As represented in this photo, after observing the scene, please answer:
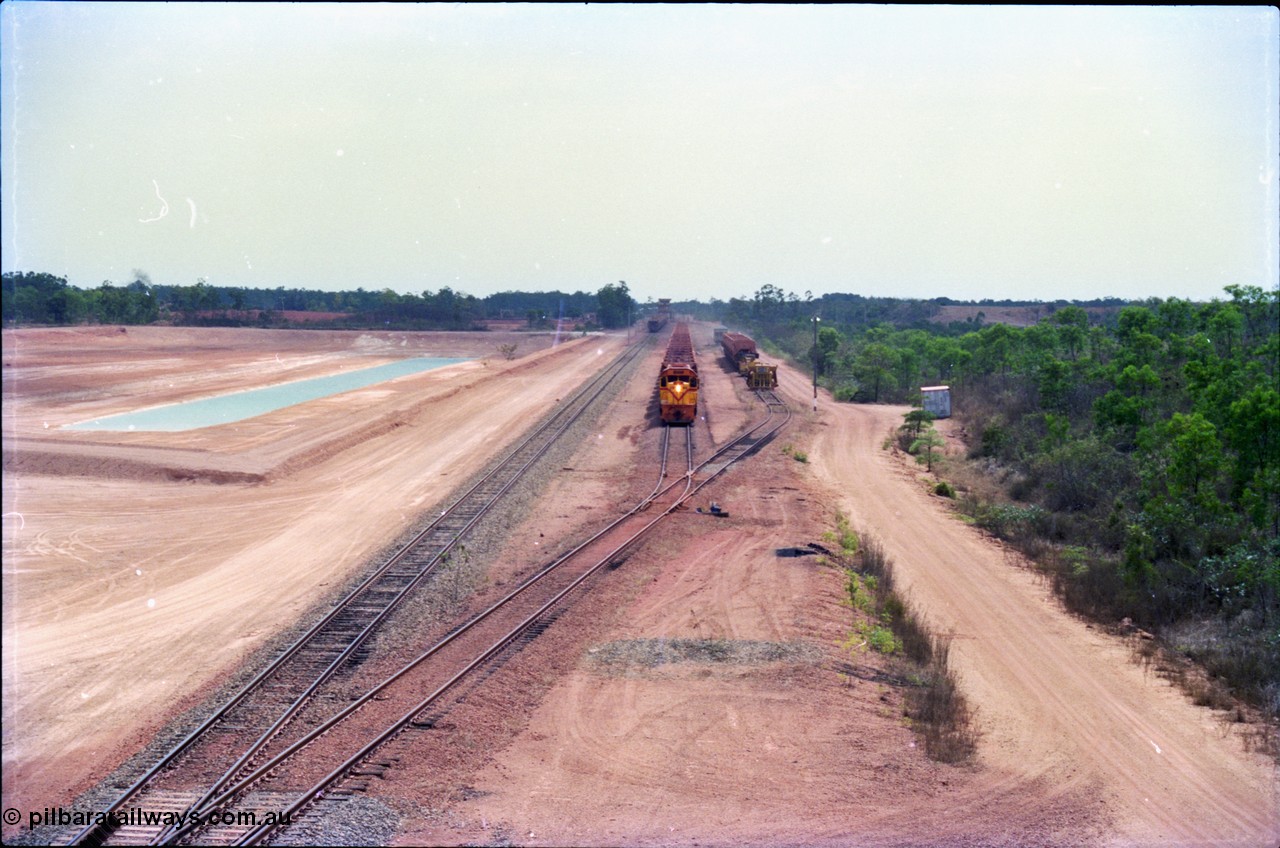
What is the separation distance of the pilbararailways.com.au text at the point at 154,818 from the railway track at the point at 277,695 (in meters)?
0.07

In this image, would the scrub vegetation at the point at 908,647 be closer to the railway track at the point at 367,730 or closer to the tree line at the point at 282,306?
the railway track at the point at 367,730

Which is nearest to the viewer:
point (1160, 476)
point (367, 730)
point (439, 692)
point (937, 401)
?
point (367, 730)

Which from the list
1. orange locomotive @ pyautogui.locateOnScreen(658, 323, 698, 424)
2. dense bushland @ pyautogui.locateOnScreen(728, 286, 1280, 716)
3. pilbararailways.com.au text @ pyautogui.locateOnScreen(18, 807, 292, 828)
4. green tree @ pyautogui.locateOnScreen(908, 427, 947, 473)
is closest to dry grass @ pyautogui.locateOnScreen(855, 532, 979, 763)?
dense bushland @ pyautogui.locateOnScreen(728, 286, 1280, 716)

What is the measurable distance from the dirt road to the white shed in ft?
87.5

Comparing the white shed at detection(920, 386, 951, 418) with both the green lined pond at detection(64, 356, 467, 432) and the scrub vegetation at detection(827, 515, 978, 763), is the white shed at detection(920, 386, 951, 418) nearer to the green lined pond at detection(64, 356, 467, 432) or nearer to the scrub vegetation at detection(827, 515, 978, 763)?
the scrub vegetation at detection(827, 515, 978, 763)

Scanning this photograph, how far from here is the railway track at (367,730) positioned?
9742 millimetres

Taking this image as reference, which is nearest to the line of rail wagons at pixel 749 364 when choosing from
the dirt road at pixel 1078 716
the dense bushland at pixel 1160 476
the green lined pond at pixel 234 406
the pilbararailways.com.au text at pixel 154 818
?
the dense bushland at pixel 1160 476

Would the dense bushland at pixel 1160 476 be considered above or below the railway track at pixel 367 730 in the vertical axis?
above

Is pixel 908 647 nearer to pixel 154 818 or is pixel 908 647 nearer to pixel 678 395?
pixel 154 818

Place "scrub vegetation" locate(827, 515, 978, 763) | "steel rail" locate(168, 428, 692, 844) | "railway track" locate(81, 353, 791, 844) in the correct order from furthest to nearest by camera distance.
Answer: "scrub vegetation" locate(827, 515, 978, 763) → "steel rail" locate(168, 428, 692, 844) → "railway track" locate(81, 353, 791, 844)

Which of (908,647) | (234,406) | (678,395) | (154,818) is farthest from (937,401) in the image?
(154,818)

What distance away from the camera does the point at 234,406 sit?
5228 cm

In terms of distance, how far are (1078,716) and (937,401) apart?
127 feet

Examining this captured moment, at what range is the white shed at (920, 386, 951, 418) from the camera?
166ft
